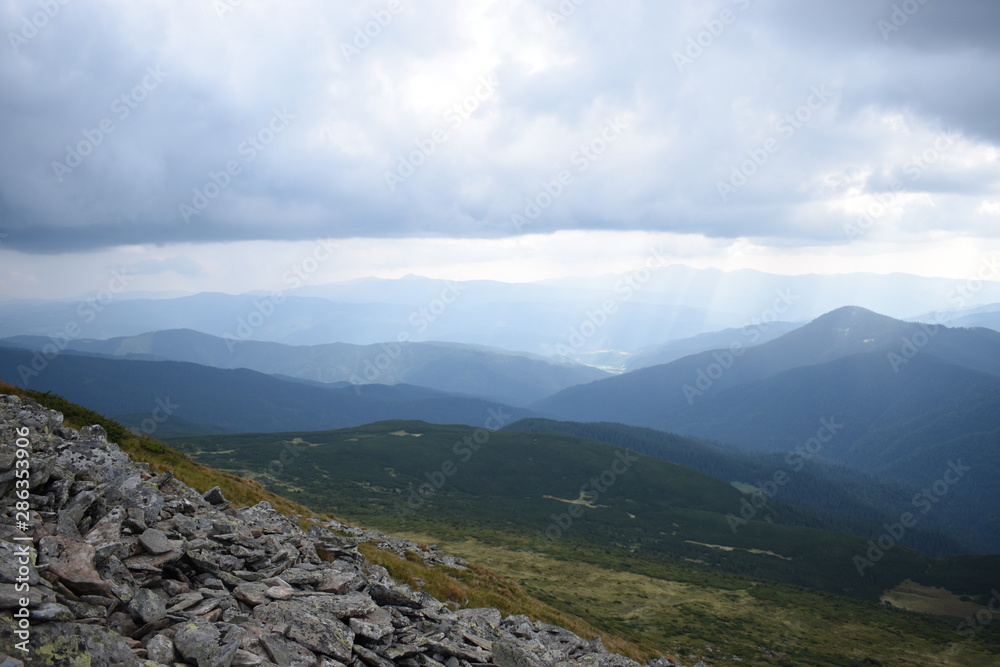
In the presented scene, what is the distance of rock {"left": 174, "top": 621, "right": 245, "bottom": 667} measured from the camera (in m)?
12.2

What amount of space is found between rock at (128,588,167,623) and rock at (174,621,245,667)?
0.87 metres

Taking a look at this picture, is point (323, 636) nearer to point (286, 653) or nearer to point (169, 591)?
point (286, 653)

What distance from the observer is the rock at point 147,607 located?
13039 millimetres

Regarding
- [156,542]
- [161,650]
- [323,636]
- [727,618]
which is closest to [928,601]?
[727,618]

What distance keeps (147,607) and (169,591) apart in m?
1.69

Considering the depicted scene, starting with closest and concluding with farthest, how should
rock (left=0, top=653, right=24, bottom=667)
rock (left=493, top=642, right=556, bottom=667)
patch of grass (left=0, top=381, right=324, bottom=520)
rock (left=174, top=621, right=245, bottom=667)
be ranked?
1. rock (left=0, top=653, right=24, bottom=667)
2. rock (left=174, top=621, right=245, bottom=667)
3. rock (left=493, top=642, right=556, bottom=667)
4. patch of grass (left=0, top=381, right=324, bottom=520)

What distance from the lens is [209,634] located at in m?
12.7

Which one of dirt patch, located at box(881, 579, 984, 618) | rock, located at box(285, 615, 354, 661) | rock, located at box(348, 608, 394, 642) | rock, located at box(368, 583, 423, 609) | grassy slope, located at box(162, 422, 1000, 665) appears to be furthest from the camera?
dirt patch, located at box(881, 579, 984, 618)

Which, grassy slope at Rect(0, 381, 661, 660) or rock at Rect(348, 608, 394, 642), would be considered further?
grassy slope at Rect(0, 381, 661, 660)

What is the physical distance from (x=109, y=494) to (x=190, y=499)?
5867 millimetres

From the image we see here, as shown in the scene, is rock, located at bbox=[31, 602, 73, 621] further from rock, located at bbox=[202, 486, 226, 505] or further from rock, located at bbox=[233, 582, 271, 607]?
rock, located at bbox=[202, 486, 226, 505]

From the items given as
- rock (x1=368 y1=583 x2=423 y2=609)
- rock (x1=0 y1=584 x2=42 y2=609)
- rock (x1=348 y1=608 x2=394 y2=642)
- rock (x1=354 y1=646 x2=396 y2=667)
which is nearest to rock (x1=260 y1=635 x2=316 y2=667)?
rock (x1=354 y1=646 x2=396 y2=667)

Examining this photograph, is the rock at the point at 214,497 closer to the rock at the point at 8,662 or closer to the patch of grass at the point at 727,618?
the rock at the point at 8,662

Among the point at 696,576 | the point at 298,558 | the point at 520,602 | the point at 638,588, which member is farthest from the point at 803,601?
the point at 298,558
